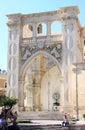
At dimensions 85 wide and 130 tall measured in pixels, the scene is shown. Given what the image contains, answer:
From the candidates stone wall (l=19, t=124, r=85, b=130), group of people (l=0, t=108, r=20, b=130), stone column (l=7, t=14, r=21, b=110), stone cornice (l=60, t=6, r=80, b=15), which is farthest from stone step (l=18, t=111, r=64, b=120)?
group of people (l=0, t=108, r=20, b=130)

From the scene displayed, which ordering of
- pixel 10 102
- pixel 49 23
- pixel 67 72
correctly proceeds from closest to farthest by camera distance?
1. pixel 10 102
2. pixel 67 72
3. pixel 49 23

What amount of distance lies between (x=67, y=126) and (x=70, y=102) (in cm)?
1533

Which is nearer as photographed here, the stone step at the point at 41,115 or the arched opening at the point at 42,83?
the stone step at the point at 41,115

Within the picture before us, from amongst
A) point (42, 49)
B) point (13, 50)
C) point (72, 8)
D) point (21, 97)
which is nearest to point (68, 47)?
point (42, 49)

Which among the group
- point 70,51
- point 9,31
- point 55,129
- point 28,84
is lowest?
point 55,129

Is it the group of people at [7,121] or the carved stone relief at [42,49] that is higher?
the carved stone relief at [42,49]

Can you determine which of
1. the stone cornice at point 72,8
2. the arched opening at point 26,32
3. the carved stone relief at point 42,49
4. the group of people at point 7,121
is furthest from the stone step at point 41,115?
the group of people at point 7,121

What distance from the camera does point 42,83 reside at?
41.2 metres

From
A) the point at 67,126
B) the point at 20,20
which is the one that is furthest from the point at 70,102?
the point at 67,126

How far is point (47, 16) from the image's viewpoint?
121 ft

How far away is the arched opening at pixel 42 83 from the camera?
40406 millimetres

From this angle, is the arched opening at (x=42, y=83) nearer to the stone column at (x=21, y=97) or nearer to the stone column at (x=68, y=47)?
the stone column at (x=21, y=97)

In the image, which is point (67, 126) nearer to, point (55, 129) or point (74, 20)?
point (55, 129)

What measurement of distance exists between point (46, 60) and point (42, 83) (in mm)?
3046
